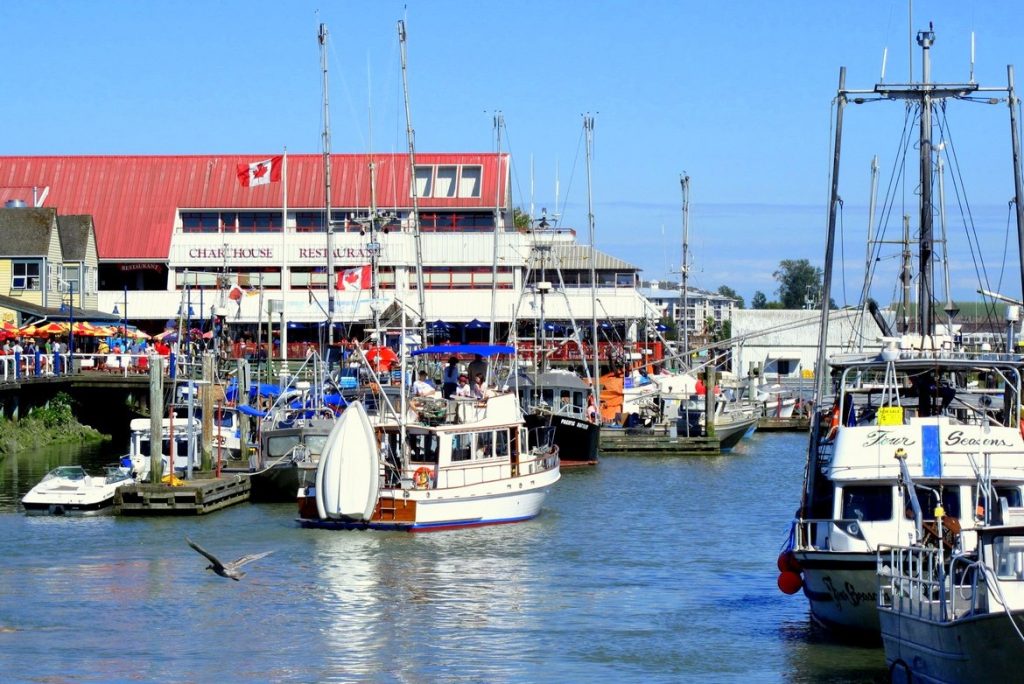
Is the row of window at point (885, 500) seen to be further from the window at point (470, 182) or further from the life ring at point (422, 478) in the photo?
the window at point (470, 182)

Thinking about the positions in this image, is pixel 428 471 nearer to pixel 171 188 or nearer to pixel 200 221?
pixel 200 221

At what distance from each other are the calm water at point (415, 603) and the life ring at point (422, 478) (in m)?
1.32

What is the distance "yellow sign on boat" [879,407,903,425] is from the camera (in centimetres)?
2552

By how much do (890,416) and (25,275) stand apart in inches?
2231

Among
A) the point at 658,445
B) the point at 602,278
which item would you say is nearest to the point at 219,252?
the point at 602,278

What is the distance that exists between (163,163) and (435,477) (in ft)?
195

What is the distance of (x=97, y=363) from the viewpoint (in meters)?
65.2

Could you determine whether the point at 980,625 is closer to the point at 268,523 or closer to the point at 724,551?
the point at 724,551

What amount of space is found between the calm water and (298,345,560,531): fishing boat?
61 cm

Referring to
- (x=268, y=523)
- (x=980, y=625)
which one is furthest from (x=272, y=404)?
(x=980, y=625)

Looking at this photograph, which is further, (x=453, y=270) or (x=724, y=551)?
(x=453, y=270)

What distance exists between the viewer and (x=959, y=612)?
1958 centimetres

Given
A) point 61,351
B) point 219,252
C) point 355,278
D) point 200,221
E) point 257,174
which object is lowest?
point 61,351

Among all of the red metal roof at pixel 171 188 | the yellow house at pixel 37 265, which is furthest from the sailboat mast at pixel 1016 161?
the red metal roof at pixel 171 188
